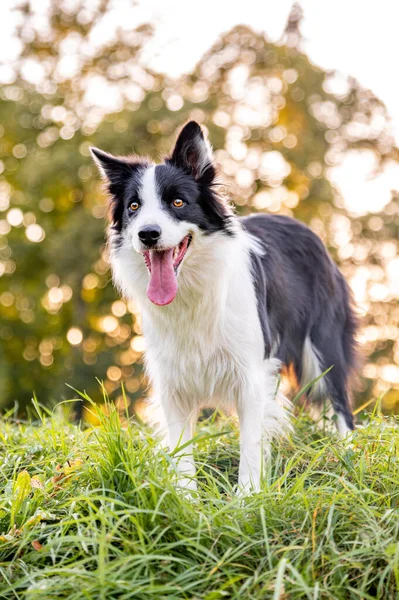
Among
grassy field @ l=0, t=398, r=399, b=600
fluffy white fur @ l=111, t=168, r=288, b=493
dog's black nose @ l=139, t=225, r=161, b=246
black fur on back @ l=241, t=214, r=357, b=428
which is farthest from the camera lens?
black fur on back @ l=241, t=214, r=357, b=428

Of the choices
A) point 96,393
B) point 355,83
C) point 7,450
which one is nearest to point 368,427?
point 7,450

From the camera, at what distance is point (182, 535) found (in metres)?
3.20

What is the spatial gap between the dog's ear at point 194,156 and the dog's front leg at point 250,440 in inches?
53.3

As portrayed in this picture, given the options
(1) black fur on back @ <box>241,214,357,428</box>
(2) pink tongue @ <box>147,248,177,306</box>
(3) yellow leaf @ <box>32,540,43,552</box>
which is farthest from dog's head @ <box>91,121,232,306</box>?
(3) yellow leaf @ <box>32,540,43,552</box>

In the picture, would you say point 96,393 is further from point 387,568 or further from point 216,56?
point 387,568

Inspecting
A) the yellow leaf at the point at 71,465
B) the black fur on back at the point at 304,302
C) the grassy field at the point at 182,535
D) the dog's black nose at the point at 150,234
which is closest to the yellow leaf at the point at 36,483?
the grassy field at the point at 182,535

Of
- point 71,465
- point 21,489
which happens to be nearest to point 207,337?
point 71,465

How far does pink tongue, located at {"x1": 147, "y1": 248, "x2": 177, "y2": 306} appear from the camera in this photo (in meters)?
4.20

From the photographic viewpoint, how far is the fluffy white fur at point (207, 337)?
4402mm

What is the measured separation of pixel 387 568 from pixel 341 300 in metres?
3.06

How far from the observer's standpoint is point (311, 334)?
5527mm

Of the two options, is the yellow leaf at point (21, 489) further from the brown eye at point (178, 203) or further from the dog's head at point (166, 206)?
the brown eye at point (178, 203)

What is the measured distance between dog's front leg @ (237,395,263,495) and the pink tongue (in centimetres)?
79

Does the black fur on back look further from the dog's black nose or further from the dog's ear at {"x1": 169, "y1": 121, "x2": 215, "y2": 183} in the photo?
the dog's black nose
